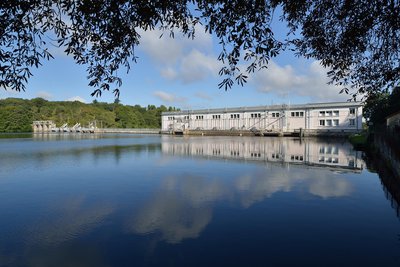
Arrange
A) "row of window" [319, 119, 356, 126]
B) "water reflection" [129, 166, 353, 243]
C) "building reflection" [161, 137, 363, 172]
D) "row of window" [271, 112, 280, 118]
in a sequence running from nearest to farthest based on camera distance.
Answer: "water reflection" [129, 166, 353, 243] → "building reflection" [161, 137, 363, 172] → "row of window" [319, 119, 356, 126] → "row of window" [271, 112, 280, 118]

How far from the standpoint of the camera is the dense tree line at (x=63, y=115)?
10581 cm

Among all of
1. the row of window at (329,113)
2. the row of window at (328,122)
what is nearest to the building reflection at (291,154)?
the row of window at (328,122)

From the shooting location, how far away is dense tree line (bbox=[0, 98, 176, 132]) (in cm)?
10581

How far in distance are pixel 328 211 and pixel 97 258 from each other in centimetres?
676

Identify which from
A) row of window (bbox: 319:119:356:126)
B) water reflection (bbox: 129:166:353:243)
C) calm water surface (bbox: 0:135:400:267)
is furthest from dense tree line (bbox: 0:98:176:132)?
calm water surface (bbox: 0:135:400:267)

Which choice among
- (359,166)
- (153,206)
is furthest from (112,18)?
(359,166)

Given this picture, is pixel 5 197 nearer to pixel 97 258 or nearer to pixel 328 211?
pixel 97 258

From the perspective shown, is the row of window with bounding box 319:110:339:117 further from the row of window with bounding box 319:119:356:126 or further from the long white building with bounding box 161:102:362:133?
the row of window with bounding box 319:119:356:126

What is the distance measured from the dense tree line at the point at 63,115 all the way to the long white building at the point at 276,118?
104 ft

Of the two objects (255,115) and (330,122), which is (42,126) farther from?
(330,122)

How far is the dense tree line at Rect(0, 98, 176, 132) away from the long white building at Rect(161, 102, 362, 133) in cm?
3179

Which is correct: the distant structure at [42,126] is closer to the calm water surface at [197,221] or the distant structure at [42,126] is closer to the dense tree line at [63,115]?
the dense tree line at [63,115]

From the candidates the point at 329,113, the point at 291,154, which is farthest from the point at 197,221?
the point at 329,113

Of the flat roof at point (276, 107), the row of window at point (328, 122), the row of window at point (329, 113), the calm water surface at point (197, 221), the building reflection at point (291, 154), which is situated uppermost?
the flat roof at point (276, 107)
